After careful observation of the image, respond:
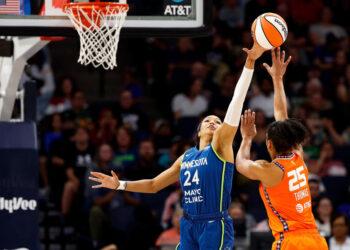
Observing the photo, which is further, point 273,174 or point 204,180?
point 204,180

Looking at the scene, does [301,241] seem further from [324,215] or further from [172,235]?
[324,215]

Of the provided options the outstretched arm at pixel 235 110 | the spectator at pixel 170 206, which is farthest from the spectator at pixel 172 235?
the outstretched arm at pixel 235 110

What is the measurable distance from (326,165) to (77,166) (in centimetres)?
390

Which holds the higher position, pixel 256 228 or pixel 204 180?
pixel 204 180

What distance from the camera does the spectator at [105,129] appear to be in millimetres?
11805

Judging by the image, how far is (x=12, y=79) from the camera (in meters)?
8.05

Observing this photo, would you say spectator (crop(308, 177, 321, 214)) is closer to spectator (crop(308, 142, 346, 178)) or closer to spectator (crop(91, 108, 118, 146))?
spectator (crop(308, 142, 346, 178))

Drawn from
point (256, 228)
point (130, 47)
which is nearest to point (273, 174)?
point (256, 228)

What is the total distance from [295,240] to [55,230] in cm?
537

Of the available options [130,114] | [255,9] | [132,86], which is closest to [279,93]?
[130,114]

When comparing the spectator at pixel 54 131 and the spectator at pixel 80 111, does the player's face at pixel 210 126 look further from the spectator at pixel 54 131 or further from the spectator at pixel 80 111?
the spectator at pixel 80 111

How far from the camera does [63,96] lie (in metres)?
12.1

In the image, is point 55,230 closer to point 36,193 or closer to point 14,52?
point 36,193

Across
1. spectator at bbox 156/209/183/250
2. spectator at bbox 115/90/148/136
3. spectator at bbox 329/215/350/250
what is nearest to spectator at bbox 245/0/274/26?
spectator at bbox 115/90/148/136
